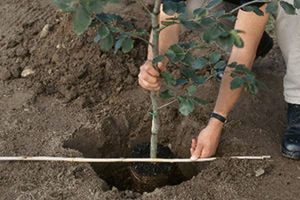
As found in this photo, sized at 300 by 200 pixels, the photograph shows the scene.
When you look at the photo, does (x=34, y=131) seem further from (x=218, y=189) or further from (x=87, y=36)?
(x=218, y=189)

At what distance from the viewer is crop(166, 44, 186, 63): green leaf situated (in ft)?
4.70

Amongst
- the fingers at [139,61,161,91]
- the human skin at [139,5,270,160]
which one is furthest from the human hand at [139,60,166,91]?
the human skin at [139,5,270,160]

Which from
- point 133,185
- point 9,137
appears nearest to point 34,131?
point 9,137

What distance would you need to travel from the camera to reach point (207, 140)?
1891 millimetres

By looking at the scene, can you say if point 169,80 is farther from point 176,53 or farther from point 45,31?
point 45,31

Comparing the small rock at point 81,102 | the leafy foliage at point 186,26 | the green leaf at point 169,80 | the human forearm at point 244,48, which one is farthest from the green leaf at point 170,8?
the small rock at point 81,102

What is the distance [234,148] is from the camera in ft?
6.72

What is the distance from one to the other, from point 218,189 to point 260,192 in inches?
7.1

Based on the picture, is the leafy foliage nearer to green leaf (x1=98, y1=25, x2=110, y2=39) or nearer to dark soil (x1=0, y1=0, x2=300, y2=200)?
green leaf (x1=98, y1=25, x2=110, y2=39)

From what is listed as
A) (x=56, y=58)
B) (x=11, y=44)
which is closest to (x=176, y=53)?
(x=56, y=58)

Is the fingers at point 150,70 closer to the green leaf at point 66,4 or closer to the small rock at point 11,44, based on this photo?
the green leaf at point 66,4

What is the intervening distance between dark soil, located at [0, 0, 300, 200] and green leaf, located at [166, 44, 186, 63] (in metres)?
0.66

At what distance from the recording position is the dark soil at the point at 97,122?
6.04 feet

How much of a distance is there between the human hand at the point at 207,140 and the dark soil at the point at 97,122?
0.08 meters
